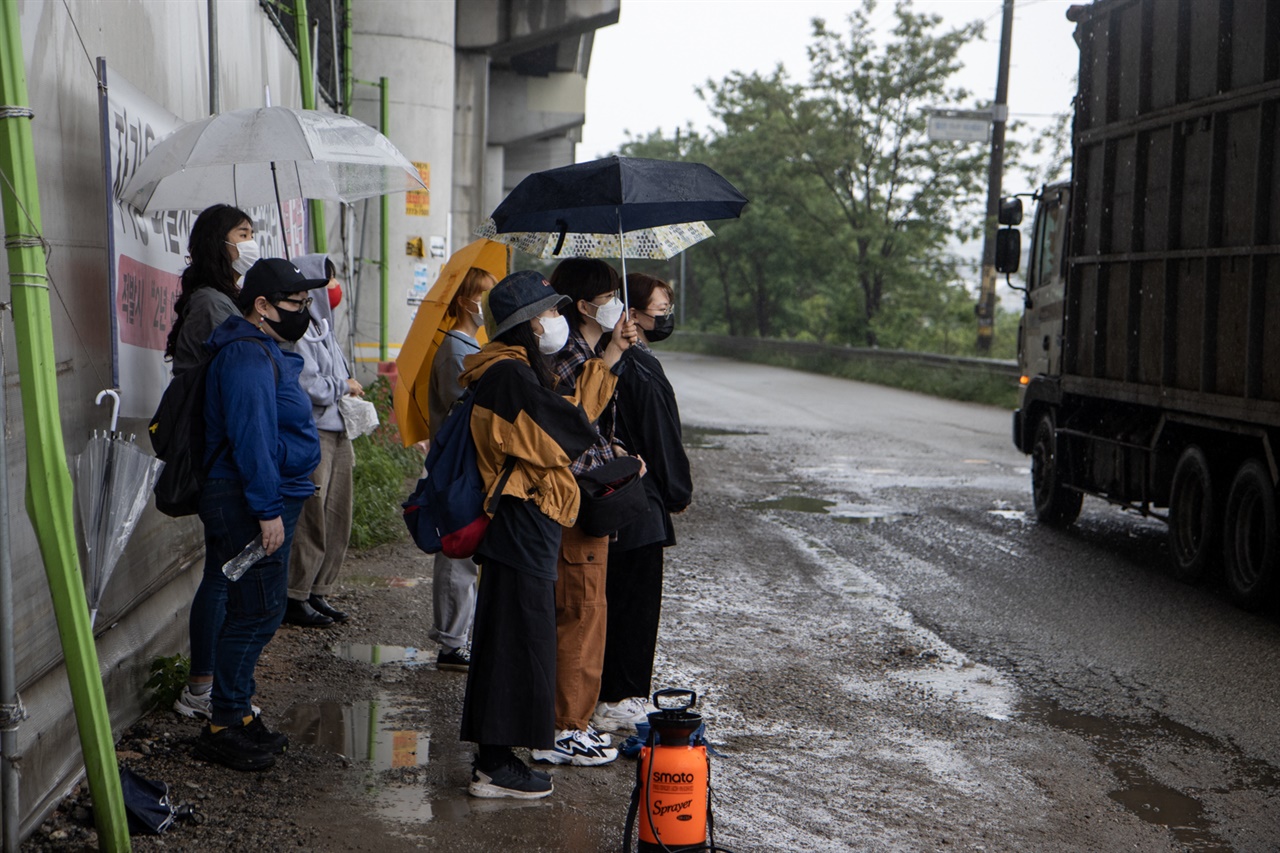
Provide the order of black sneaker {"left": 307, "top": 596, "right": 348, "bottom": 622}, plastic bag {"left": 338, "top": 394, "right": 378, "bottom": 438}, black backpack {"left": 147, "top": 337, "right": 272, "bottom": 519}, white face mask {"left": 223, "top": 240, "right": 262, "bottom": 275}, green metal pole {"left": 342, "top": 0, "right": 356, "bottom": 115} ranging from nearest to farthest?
black backpack {"left": 147, "top": 337, "right": 272, "bottom": 519}
white face mask {"left": 223, "top": 240, "right": 262, "bottom": 275}
plastic bag {"left": 338, "top": 394, "right": 378, "bottom": 438}
black sneaker {"left": 307, "top": 596, "right": 348, "bottom": 622}
green metal pole {"left": 342, "top": 0, "right": 356, "bottom": 115}

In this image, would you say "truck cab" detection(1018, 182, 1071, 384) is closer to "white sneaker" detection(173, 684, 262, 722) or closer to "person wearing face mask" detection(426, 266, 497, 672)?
"person wearing face mask" detection(426, 266, 497, 672)

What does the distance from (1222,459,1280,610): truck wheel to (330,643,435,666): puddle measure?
4635mm

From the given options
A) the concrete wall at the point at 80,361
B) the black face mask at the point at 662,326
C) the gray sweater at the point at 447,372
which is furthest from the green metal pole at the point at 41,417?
the gray sweater at the point at 447,372

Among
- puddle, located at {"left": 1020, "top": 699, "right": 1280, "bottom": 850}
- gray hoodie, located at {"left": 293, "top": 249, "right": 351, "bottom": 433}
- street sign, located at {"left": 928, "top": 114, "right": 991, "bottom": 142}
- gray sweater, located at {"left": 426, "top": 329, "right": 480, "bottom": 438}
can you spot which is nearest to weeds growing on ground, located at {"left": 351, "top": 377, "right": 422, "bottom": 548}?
gray hoodie, located at {"left": 293, "top": 249, "right": 351, "bottom": 433}

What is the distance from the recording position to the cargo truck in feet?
24.3

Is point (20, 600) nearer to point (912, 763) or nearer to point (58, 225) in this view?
point (58, 225)

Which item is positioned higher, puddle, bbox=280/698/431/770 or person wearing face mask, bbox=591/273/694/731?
person wearing face mask, bbox=591/273/694/731

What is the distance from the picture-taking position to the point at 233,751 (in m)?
4.49

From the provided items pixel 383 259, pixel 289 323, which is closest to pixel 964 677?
pixel 289 323

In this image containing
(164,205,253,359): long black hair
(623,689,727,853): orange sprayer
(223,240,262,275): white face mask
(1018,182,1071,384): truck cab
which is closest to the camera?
(623,689,727,853): orange sprayer

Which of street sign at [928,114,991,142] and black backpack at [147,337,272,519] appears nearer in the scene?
black backpack at [147,337,272,519]

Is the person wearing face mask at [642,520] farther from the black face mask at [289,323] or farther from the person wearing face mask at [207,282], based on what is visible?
the person wearing face mask at [207,282]

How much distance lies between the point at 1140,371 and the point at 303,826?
6795 mm

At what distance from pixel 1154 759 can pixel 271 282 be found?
12.3 feet
